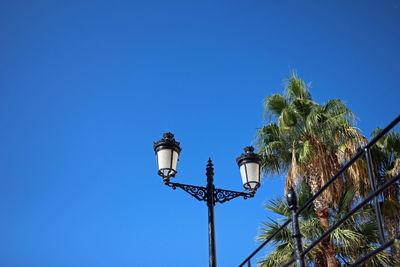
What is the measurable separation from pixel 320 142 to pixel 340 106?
1.23 m

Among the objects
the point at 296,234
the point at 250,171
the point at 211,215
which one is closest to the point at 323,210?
the point at 250,171

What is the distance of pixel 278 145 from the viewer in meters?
11.4

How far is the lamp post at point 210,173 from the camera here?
21.1 ft

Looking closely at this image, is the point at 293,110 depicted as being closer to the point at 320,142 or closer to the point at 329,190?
the point at 320,142

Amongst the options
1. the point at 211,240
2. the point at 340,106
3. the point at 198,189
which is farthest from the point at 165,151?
the point at 340,106

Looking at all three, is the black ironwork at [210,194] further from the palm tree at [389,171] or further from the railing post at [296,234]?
the palm tree at [389,171]

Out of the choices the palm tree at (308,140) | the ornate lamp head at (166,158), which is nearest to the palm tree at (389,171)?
the palm tree at (308,140)

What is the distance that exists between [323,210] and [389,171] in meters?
2.66

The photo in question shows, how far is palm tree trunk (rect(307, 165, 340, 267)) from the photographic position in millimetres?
8912

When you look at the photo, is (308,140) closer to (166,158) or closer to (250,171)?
(250,171)

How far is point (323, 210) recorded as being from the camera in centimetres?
978

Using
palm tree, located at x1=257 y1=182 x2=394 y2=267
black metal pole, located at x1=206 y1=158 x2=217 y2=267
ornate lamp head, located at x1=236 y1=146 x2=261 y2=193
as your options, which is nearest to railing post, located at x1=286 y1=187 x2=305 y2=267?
black metal pole, located at x1=206 y1=158 x2=217 y2=267

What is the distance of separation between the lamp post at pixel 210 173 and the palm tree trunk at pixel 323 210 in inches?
125

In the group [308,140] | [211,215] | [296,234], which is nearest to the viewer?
[296,234]
